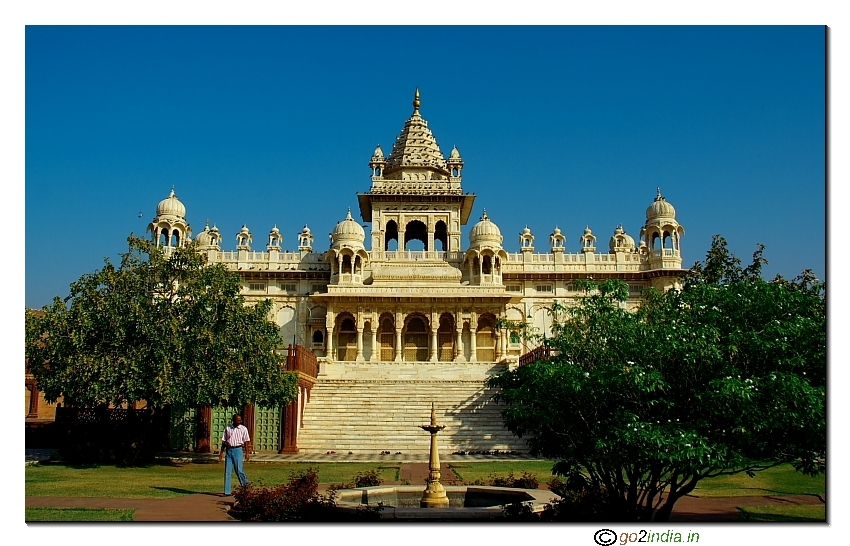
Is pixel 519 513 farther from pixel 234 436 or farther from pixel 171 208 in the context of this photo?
pixel 171 208

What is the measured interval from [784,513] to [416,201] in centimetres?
4054

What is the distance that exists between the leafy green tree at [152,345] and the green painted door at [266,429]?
102 inches

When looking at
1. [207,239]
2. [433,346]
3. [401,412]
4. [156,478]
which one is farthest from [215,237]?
[156,478]

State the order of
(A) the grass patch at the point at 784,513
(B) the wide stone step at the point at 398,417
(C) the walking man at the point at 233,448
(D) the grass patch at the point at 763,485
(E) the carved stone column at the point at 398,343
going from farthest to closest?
1. (E) the carved stone column at the point at 398,343
2. (B) the wide stone step at the point at 398,417
3. (D) the grass patch at the point at 763,485
4. (C) the walking man at the point at 233,448
5. (A) the grass patch at the point at 784,513

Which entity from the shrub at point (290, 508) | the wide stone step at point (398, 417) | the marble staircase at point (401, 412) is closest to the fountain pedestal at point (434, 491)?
the shrub at point (290, 508)

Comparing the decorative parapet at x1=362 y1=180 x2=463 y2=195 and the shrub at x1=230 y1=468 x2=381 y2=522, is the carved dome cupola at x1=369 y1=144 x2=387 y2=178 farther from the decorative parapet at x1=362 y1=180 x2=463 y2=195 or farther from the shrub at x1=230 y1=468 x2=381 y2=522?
the shrub at x1=230 y1=468 x2=381 y2=522

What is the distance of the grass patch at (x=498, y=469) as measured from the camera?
Answer: 18.2 m

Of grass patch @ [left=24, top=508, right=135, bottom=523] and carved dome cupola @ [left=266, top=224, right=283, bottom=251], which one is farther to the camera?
carved dome cupola @ [left=266, top=224, right=283, bottom=251]

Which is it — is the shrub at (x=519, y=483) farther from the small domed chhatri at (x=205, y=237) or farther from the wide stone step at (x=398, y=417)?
the small domed chhatri at (x=205, y=237)

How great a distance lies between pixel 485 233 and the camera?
45875 mm

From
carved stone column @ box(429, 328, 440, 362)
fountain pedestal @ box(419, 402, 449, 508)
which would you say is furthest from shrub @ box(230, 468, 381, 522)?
carved stone column @ box(429, 328, 440, 362)

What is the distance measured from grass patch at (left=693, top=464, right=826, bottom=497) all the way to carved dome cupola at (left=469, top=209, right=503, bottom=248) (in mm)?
28398

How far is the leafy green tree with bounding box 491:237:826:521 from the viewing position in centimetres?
1012

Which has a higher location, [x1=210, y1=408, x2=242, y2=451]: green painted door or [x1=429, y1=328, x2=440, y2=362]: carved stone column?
[x1=429, y1=328, x2=440, y2=362]: carved stone column
